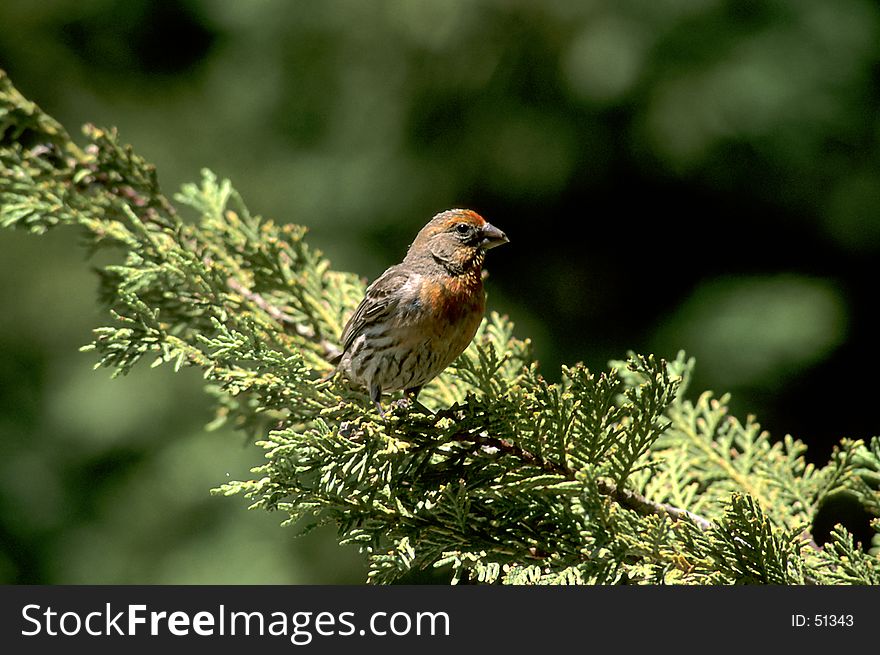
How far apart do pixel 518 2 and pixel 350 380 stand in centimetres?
335

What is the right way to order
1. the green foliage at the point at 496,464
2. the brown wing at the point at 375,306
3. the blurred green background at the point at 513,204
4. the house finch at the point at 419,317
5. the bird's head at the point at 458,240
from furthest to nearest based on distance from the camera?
the blurred green background at the point at 513,204 < the bird's head at the point at 458,240 < the brown wing at the point at 375,306 < the house finch at the point at 419,317 < the green foliage at the point at 496,464

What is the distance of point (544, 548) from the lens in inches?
68.0

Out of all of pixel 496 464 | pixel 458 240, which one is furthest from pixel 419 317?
pixel 496 464

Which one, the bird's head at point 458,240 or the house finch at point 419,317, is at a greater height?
the bird's head at point 458,240

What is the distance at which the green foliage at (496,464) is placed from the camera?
166 cm

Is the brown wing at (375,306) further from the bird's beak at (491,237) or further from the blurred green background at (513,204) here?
the blurred green background at (513,204)

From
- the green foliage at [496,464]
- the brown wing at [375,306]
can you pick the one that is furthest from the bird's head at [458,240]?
the green foliage at [496,464]

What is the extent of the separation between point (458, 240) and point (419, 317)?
32 centimetres

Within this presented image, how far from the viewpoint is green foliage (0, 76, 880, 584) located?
5.46 feet

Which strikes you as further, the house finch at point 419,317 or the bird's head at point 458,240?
the bird's head at point 458,240

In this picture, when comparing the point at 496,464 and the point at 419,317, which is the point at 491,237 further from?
the point at 496,464

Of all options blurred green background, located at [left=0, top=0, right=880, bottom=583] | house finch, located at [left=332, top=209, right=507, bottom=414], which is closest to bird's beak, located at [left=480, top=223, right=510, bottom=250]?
house finch, located at [left=332, top=209, right=507, bottom=414]

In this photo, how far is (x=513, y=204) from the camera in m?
5.35

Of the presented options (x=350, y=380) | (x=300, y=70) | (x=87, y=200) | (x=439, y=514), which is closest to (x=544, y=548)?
(x=439, y=514)
